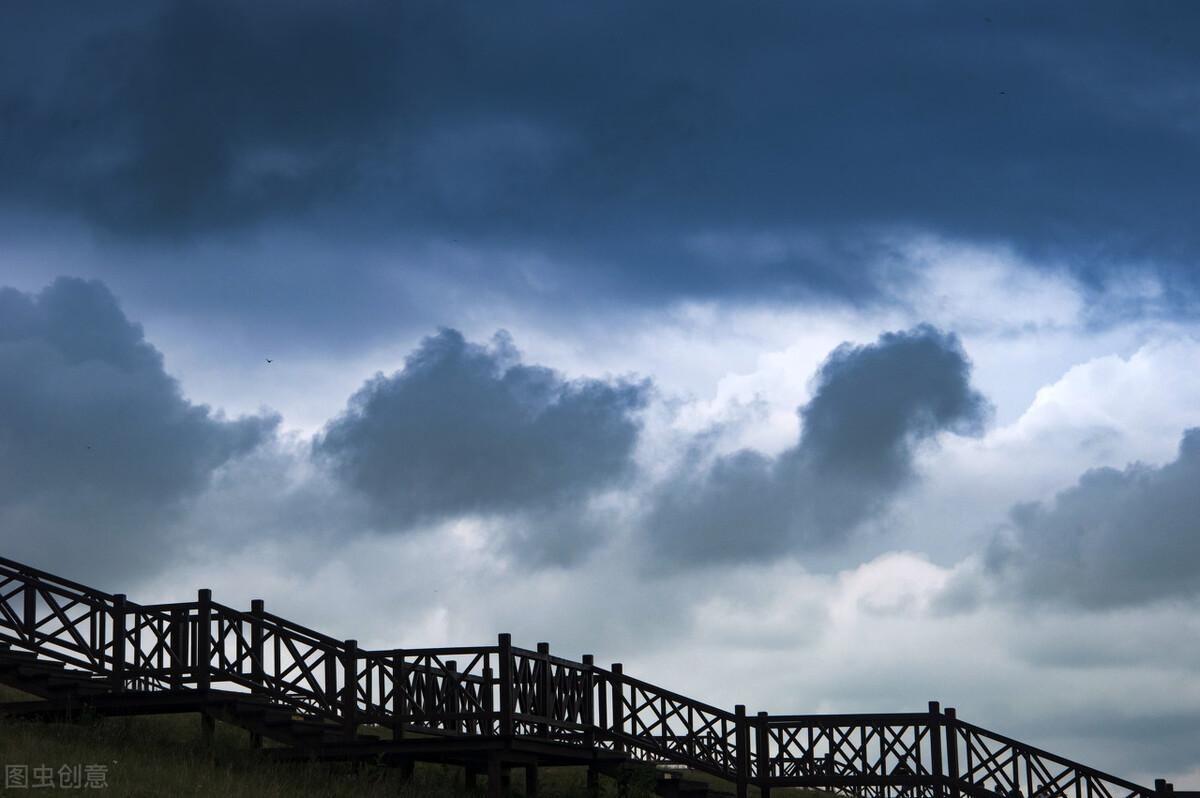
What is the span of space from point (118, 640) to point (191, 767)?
3.05m

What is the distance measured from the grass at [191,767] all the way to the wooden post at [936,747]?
6.18 metres

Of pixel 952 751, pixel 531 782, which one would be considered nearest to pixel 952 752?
pixel 952 751

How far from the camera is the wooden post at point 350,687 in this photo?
28859 mm

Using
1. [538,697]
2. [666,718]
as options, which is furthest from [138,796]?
[666,718]

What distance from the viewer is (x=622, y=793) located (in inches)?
1244

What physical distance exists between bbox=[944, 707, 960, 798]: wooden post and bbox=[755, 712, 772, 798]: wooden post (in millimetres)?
3686

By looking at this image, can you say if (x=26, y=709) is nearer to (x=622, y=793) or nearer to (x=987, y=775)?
(x=622, y=793)

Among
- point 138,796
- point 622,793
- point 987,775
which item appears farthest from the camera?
point 987,775

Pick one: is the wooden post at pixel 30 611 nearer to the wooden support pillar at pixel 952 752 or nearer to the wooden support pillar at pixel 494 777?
the wooden support pillar at pixel 494 777

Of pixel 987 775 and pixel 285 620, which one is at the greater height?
pixel 285 620

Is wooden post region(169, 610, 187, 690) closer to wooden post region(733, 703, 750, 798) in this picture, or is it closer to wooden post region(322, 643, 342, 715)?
wooden post region(322, 643, 342, 715)

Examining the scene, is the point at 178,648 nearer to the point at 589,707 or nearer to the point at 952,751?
the point at 589,707

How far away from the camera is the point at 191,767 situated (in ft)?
89.7

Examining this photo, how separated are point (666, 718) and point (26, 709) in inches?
497
